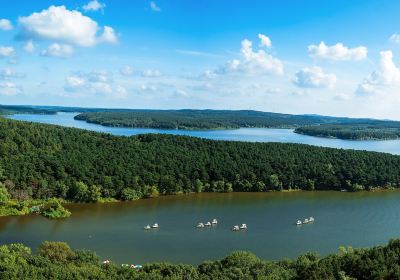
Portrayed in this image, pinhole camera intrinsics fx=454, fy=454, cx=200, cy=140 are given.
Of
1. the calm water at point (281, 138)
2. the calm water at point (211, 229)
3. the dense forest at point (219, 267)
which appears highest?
the calm water at point (281, 138)

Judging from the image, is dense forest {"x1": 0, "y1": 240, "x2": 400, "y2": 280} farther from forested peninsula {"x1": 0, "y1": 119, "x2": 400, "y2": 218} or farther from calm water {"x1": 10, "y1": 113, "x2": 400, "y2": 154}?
calm water {"x1": 10, "y1": 113, "x2": 400, "y2": 154}

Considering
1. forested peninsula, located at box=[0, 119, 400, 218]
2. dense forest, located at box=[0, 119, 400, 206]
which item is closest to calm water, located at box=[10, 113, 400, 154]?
dense forest, located at box=[0, 119, 400, 206]

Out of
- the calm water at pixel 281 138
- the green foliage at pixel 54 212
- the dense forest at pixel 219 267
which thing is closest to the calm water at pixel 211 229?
the green foliage at pixel 54 212

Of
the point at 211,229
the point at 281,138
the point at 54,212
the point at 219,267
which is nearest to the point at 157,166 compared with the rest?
Answer: the point at 54,212

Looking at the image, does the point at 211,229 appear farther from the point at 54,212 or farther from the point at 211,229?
the point at 54,212

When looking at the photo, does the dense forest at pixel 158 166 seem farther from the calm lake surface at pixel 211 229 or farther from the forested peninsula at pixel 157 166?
the calm lake surface at pixel 211 229

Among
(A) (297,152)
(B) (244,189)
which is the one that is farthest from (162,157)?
(A) (297,152)
